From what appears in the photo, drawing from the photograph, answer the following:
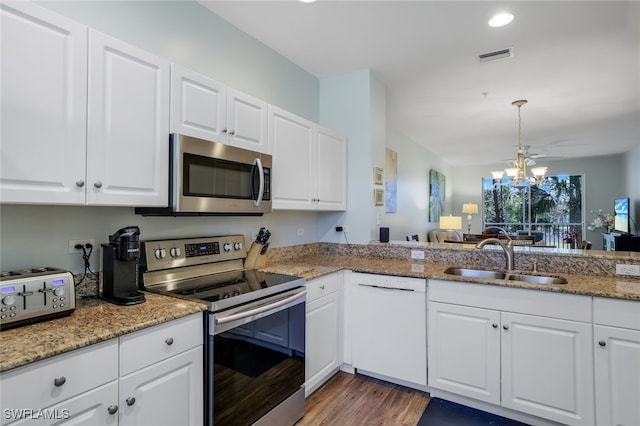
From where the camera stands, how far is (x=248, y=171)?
2.20 m

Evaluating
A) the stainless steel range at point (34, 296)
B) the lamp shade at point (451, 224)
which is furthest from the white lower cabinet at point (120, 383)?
the lamp shade at point (451, 224)

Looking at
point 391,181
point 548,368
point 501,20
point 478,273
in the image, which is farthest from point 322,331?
point 391,181

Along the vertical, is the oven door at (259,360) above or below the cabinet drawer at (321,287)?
below

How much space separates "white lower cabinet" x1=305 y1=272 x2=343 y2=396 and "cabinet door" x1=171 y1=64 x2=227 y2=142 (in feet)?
3.80

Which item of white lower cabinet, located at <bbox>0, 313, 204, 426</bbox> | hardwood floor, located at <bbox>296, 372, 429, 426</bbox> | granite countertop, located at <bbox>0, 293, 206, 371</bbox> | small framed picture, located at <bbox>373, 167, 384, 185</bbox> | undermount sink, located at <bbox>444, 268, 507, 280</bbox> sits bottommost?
hardwood floor, located at <bbox>296, 372, 429, 426</bbox>

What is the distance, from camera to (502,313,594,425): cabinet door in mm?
1906

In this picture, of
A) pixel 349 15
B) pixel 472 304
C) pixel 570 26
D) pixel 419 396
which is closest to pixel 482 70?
pixel 570 26

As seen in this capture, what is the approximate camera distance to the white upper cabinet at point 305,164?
2559mm

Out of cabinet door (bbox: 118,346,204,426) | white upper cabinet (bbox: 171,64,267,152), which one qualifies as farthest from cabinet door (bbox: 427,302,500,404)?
white upper cabinet (bbox: 171,64,267,152)

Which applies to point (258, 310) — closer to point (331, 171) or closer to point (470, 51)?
point (331, 171)

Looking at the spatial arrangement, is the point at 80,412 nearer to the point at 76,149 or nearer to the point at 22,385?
the point at 22,385

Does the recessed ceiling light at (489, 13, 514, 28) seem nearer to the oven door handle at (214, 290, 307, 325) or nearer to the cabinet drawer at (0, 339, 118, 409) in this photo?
the oven door handle at (214, 290, 307, 325)

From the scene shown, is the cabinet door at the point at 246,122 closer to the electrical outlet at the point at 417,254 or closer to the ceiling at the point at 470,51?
the ceiling at the point at 470,51

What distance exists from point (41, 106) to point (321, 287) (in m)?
1.81
